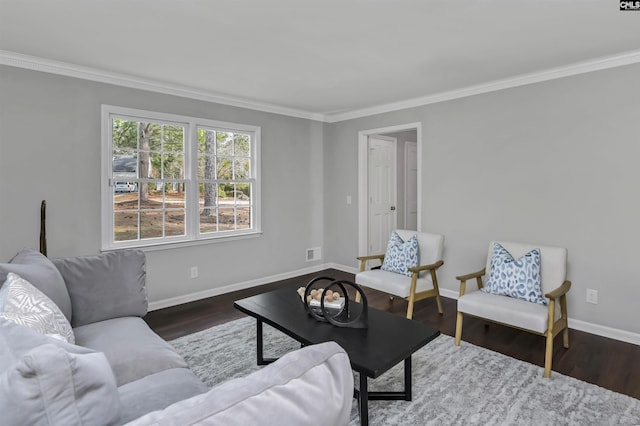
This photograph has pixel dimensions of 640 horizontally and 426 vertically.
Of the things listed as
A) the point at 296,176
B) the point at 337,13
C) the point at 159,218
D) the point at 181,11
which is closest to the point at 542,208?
the point at 337,13

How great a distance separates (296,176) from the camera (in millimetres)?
5266

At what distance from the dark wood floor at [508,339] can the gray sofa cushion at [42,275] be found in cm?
131

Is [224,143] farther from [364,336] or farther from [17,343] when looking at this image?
[17,343]

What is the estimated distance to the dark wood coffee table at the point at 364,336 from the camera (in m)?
1.85

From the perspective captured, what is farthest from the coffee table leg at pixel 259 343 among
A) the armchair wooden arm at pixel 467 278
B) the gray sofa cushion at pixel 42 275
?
the armchair wooden arm at pixel 467 278

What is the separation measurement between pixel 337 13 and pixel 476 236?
2.84 meters

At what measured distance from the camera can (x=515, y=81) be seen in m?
3.64

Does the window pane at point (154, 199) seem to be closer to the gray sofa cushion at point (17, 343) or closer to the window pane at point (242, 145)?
the window pane at point (242, 145)

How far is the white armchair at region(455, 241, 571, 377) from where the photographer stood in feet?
8.48

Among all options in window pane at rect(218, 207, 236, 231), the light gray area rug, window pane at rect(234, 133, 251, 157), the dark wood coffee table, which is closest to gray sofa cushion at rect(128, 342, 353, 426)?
the dark wood coffee table

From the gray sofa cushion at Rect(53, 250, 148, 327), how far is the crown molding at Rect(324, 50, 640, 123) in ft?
11.8

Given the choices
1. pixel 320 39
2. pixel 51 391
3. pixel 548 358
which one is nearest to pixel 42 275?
pixel 51 391

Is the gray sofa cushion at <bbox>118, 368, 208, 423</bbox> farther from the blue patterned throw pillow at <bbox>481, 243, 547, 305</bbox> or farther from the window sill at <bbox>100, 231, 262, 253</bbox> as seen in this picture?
the blue patterned throw pillow at <bbox>481, 243, 547, 305</bbox>

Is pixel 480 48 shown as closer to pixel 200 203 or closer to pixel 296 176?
pixel 296 176
